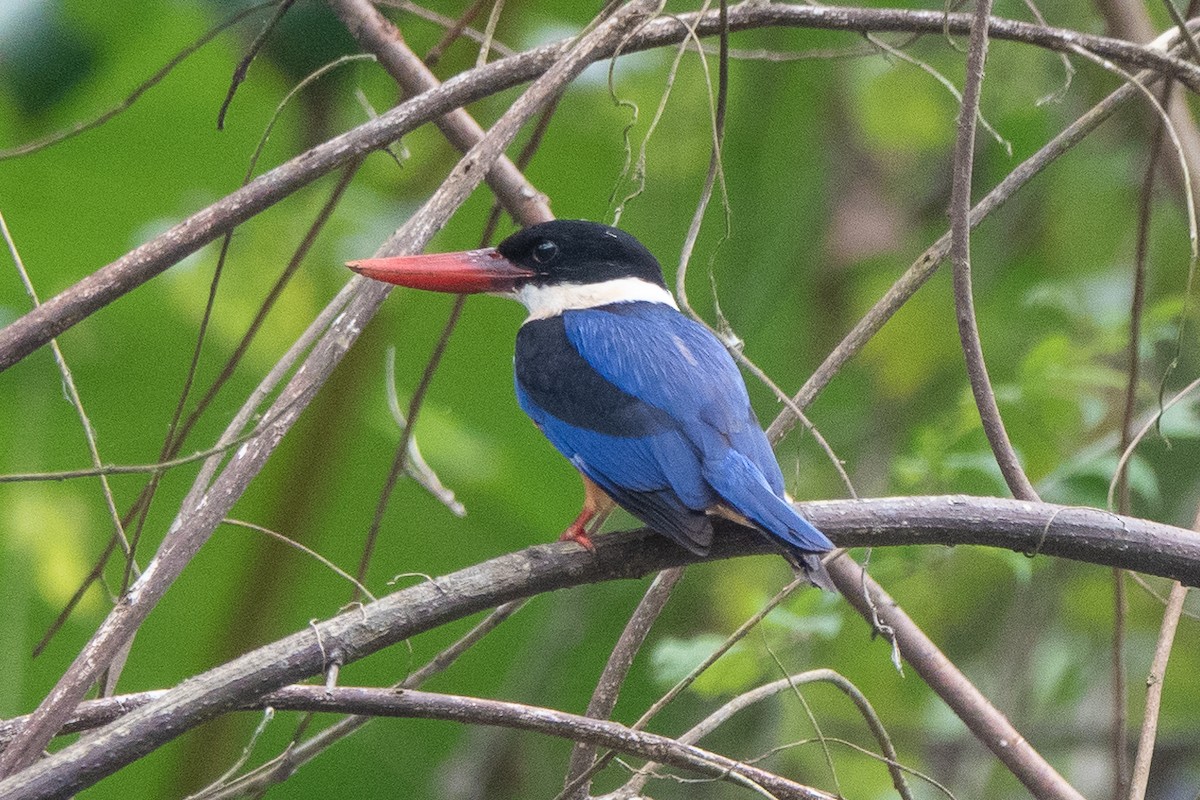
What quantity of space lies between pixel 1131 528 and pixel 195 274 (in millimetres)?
2536

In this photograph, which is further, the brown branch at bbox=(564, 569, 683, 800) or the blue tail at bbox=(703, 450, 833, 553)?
the brown branch at bbox=(564, 569, 683, 800)

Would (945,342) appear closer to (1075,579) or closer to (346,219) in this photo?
(1075,579)

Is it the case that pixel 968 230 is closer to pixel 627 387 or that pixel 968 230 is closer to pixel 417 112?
pixel 627 387

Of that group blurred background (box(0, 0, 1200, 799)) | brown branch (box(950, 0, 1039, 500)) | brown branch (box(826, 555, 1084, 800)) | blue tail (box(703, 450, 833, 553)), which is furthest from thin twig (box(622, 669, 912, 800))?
blurred background (box(0, 0, 1200, 799))

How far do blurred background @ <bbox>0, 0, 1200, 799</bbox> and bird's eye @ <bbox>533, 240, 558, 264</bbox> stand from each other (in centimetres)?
17

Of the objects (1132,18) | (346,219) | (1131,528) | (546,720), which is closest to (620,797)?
(546,720)

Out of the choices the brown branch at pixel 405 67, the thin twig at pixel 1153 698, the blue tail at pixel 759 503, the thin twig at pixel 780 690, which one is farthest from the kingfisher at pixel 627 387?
the thin twig at pixel 1153 698

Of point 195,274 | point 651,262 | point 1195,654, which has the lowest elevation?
point 1195,654

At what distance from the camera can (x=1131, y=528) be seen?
1748 millimetres

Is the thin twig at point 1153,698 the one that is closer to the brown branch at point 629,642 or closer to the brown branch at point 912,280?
the brown branch at point 912,280

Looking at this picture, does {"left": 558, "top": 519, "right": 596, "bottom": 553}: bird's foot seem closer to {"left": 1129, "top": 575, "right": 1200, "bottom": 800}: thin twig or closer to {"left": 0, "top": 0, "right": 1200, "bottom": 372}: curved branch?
{"left": 0, "top": 0, "right": 1200, "bottom": 372}: curved branch

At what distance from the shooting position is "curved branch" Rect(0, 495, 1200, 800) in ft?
4.69

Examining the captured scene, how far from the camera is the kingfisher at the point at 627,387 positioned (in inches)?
78.5

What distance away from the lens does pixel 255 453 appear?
5.43 ft
